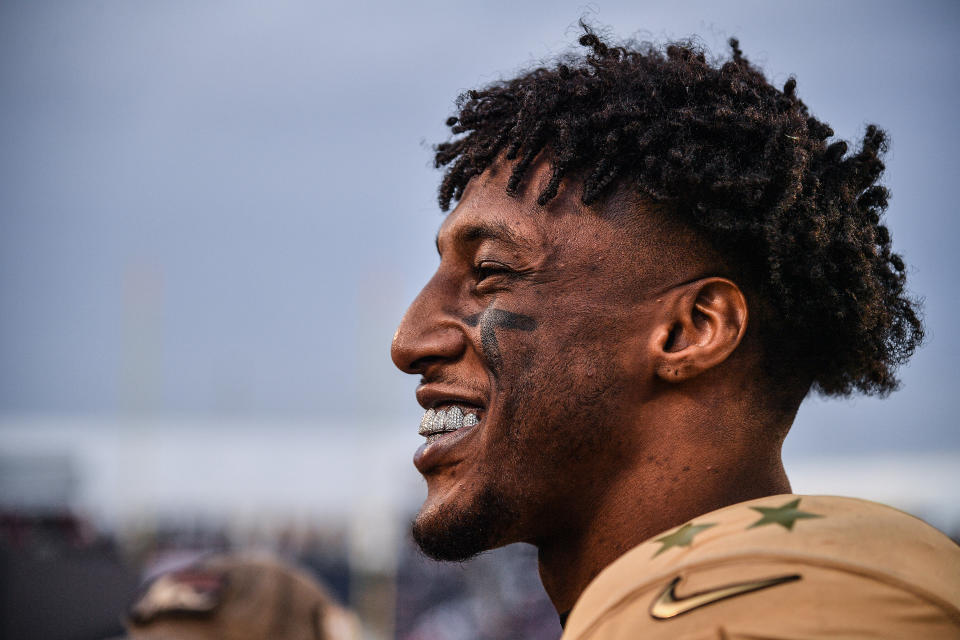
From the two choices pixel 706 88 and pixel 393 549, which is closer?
pixel 706 88

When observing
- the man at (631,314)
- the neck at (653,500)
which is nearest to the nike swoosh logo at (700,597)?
the man at (631,314)

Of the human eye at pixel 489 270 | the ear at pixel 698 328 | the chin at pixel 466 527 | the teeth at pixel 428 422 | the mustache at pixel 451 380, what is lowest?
the chin at pixel 466 527

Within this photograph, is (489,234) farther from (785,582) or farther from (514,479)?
(785,582)

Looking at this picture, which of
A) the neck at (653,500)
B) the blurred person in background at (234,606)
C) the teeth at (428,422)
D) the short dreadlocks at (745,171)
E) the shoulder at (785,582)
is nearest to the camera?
the shoulder at (785,582)

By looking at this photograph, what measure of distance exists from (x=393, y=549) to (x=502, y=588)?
477 cm

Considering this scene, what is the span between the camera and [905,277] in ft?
8.96

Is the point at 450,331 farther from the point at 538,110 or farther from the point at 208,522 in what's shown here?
the point at 208,522

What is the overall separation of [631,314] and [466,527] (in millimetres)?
644

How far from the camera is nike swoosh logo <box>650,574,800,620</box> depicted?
4.28 feet

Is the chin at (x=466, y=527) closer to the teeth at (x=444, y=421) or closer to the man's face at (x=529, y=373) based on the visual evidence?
the man's face at (x=529, y=373)

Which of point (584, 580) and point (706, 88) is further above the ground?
point (706, 88)

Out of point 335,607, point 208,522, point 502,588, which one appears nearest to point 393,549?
Result: point 502,588

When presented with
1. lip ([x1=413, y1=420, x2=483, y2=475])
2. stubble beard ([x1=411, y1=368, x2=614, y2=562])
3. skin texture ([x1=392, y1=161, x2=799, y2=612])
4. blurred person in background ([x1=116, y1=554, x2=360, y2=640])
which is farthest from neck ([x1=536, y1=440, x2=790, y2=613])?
blurred person in background ([x1=116, y1=554, x2=360, y2=640])

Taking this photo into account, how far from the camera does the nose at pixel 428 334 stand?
2.35 metres
